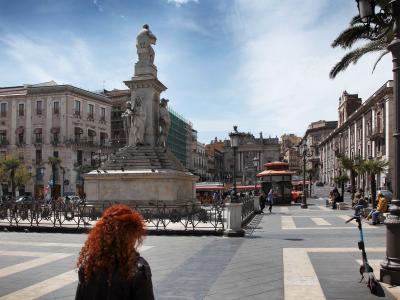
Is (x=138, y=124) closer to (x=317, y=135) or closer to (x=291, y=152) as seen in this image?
(x=317, y=135)

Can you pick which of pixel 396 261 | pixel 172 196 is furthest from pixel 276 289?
pixel 172 196

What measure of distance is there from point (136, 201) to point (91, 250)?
18116 mm

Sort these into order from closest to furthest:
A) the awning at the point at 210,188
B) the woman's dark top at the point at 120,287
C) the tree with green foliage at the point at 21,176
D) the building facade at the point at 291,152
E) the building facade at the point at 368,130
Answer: the woman's dark top at the point at 120,287 < the building facade at the point at 368,130 < the awning at the point at 210,188 < the tree with green foliage at the point at 21,176 < the building facade at the point at 291,152

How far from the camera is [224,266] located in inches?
381

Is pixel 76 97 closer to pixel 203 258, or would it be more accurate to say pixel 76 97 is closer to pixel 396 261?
pixel 203 258

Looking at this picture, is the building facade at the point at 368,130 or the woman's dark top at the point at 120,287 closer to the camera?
the woman's dark top at the point at 120,287

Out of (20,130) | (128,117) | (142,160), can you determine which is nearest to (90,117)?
(20,130)

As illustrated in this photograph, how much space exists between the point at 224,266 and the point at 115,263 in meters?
6.88

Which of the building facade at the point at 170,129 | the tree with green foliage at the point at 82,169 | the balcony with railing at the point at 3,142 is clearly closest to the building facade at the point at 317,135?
the building facade at the point at 170,129

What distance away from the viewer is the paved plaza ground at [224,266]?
24.5 ft

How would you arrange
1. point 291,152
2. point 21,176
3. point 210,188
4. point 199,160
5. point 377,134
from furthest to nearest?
point 291,152 → point 199,160 → point 21,176 → point 210,188 → point 377,134

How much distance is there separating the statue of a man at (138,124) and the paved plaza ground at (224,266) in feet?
26.7

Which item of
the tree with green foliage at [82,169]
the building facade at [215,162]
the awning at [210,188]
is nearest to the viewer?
the awning at [210,188]

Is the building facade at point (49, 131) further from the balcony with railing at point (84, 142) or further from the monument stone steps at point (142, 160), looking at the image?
the monument stone steps at point (142, 160)
